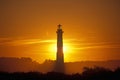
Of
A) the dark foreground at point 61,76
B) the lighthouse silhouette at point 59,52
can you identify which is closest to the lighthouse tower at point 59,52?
the lighthouse silhouette at point 59,52

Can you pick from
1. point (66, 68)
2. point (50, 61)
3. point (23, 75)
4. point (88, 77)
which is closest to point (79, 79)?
point (88, 77)

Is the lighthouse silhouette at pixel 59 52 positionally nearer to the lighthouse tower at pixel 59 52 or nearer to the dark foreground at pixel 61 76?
the lighthouse tower at pixel 59 52

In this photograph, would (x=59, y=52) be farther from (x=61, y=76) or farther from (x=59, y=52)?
(x=61, y=76)

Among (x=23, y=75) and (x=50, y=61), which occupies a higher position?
(x=50, y=61)

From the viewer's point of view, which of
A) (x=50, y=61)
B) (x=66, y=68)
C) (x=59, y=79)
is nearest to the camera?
(x=59, y=79)

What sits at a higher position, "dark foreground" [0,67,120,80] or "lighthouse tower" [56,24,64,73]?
"lighthouse tower" [56,24,64,73]

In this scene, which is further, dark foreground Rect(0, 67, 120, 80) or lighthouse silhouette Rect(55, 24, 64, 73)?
lighthouse silhouette Rect(55, 24, 64, 73)

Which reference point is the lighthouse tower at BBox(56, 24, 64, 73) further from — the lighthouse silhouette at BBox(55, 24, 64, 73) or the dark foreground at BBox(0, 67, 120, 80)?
the dark foreground at BBox(0, 67, 120, 80)

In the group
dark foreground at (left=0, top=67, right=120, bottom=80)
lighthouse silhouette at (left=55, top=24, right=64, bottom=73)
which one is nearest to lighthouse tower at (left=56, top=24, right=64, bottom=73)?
lighthouse silhouette at (left=55, top=24, right=64, bottom=73)

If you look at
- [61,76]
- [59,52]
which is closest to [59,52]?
[59,52]

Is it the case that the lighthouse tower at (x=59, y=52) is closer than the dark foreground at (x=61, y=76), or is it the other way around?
the dark foreground at (x=61, y=76)

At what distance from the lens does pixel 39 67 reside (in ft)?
212

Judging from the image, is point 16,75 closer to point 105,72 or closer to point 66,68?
point 105,72

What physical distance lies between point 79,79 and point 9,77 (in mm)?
6909
